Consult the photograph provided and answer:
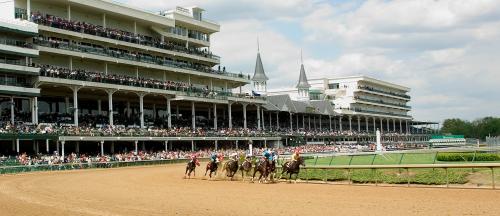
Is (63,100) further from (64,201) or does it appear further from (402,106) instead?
(402,106)

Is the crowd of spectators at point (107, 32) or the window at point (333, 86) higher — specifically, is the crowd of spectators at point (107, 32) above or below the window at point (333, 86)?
above

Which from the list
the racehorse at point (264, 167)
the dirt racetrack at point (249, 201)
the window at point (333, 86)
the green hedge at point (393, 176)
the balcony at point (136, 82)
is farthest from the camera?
the window at point (333, 86)

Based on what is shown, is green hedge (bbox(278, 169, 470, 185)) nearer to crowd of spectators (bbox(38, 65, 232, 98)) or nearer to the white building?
crowd of spectators (bbox(38, 65, 232, 98))

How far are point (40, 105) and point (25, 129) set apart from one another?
35.0 ft

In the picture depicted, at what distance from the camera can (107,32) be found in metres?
62.8

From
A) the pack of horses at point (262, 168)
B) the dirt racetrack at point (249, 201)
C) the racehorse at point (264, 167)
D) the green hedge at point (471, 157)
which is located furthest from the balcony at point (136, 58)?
the green hedge at point (471, 157)

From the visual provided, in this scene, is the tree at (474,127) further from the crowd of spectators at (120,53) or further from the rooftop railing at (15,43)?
the rooftop railing at (15,43)

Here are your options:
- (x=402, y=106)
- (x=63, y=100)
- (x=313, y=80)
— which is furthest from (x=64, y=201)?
(x=402, y=106)

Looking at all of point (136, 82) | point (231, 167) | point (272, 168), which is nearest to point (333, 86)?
point (136, 82)

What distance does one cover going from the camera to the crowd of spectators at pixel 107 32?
56.0m

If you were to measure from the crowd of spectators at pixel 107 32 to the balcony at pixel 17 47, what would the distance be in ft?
12.2

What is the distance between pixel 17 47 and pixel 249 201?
120 feet

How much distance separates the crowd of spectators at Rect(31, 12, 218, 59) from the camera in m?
56.0

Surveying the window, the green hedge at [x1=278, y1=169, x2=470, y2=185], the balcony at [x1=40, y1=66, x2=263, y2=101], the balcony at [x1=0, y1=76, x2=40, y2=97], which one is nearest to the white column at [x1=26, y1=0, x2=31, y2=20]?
the balcony at [x1=40, y1=66, x2=263, y2=101]
